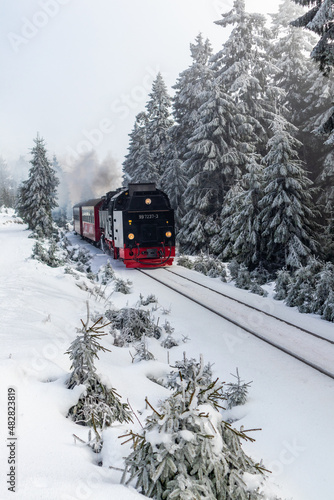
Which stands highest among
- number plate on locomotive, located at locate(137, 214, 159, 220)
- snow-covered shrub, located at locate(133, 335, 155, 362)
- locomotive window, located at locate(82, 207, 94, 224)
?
number plate on locomotive, located at locate(137, 214, 159, 220)

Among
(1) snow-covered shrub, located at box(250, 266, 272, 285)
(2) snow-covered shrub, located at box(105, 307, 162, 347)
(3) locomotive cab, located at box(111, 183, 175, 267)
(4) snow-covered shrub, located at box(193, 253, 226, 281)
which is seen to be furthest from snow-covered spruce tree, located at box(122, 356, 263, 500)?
(3) locomotive cab, located at box(111, 183, 175, 267)

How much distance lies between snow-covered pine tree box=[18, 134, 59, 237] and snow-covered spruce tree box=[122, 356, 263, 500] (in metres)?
35.5

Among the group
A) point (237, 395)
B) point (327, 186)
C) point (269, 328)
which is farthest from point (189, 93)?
point (237, 395)

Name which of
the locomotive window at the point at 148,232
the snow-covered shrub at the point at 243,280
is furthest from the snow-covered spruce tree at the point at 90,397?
the locomotive window at the point at 148,232

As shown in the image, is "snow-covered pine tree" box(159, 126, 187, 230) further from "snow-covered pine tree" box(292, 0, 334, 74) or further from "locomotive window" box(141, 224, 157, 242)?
"snow-covered pine tree" box(292, 0, 334, 74)

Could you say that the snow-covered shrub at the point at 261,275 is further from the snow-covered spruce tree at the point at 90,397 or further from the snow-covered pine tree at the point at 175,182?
the snow-covered pine tree at the point at 175,182

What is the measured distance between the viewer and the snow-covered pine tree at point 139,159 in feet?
135

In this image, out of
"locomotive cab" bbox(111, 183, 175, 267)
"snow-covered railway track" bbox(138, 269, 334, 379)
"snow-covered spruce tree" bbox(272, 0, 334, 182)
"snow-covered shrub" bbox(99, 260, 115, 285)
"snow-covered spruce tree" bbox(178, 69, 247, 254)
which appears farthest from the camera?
"snow-covered spruce tree" bbox(272, 0, 334, 182)

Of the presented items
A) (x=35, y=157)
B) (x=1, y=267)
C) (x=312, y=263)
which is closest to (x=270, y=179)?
(x=312, y=263)

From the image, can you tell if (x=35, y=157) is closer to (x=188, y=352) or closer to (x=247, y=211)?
(x=247, y=211)

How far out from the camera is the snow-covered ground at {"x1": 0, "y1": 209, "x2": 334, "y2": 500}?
115 inches

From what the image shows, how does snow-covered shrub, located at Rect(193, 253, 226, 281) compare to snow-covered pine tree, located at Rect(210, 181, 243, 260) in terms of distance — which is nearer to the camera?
snow-covered shrub, located at Rect(193, 253, 226, 281)

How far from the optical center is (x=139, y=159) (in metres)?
41.8

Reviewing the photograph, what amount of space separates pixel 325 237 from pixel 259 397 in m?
12.8
